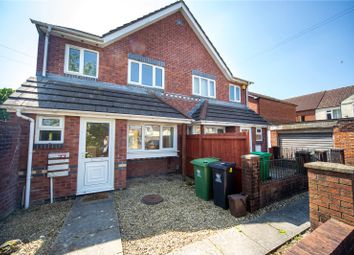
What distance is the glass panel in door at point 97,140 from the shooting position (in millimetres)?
6074

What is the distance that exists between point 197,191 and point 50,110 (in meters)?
5.81

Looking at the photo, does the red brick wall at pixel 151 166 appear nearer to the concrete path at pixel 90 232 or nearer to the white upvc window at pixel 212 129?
the white upvc window at pixel 212 129

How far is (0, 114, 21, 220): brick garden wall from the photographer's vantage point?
4.15 metres

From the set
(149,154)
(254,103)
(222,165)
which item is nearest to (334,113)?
(254,103)

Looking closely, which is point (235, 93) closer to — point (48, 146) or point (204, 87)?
point (204, 87)

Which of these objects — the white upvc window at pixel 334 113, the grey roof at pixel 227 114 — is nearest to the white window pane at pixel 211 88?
the grey roof at pixel 227 114

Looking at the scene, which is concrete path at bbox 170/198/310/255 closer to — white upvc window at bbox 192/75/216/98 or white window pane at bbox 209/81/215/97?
white upvc window at bbox 192/75/216/98

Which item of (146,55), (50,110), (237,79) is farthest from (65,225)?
(237,79)

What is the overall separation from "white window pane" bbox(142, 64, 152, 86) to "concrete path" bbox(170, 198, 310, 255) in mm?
7927

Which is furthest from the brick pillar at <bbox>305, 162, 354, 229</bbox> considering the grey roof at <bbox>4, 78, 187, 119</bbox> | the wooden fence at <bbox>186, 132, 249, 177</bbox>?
the grey roof at <bbox>4, 78, 187, 119</bbox>

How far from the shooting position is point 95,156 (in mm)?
6156

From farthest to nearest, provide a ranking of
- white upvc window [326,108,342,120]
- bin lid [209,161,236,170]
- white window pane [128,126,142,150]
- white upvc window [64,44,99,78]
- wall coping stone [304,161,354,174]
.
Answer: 1. white upvc window [326,108,342,120]
2. white window pane [128,126,142,150]
3. white upvc window [64,44,99,78]
4. bin lid [209,161,236,170]
5. wall coping stone [304,161,354,174]

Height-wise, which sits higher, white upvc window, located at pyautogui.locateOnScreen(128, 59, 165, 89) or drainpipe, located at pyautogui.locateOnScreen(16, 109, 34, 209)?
white upvc window, located at pyautogui.locateOnScreen(128, 59, 165, 89)

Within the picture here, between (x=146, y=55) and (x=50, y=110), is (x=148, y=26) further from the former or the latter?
(x=50, y=110)
